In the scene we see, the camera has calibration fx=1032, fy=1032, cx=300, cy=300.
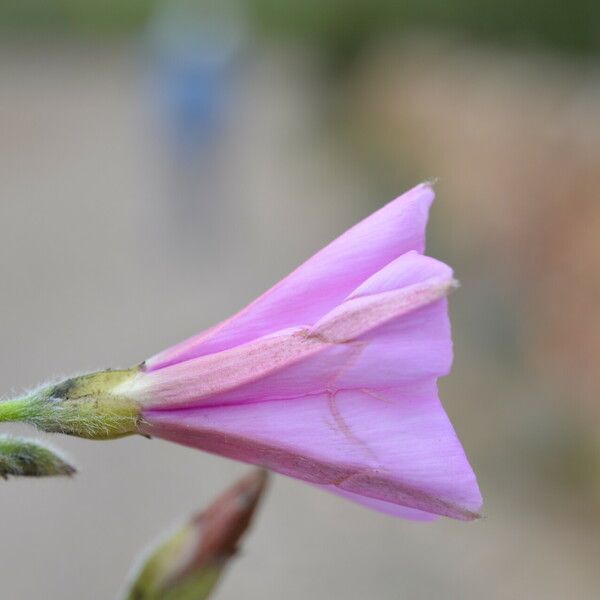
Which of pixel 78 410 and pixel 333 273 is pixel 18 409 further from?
pixel 333 273

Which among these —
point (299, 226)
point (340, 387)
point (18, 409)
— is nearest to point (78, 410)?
point (18, 409)

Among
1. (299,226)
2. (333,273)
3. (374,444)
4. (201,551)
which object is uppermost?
(299,226)

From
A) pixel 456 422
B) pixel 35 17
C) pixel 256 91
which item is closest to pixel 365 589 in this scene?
pixel 456 422

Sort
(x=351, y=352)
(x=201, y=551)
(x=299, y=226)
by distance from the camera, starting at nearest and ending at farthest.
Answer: (x=351, y=352)
(x=201, y=551)
(x=299, y=226)

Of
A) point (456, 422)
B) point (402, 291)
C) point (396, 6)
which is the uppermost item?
point (396, 6)

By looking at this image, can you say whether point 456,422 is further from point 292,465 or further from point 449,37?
point 449,37

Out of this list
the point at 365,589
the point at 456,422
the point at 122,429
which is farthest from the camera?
the point at 456,422

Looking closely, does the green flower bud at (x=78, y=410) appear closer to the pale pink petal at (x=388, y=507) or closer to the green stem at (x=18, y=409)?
the green stem at (x=18, y=409)
